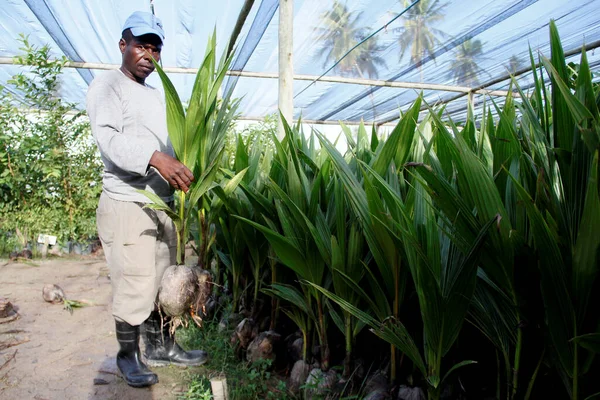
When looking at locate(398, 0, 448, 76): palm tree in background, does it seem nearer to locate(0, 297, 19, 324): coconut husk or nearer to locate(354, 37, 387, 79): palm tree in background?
locate(354, 37, 387, 79): palm tree in background

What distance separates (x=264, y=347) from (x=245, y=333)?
0.19 m

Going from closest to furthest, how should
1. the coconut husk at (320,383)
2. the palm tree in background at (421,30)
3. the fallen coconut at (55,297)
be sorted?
the coconut husk at (320,383) < the fallen coconut at (55,297) < the palm tree in background at (421,30)

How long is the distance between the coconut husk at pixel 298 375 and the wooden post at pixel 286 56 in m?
1.54

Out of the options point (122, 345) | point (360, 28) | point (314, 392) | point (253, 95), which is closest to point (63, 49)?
point (253, 95)

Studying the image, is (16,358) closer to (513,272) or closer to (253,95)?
(513,272)

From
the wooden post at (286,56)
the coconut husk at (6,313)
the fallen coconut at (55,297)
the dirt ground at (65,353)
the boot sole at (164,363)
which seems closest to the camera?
the dirt ground at (65,353)

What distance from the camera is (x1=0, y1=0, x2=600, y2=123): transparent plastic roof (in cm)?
482

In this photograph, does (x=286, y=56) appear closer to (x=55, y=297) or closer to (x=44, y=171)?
(x=55, y=297)

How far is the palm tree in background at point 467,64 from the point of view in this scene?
231 inches

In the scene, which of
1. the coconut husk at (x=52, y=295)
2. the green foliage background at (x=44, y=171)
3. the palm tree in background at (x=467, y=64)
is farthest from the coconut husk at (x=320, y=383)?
the palm tree in background at (x=467, y=64)

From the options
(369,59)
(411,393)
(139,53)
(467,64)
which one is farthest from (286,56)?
(467,64)

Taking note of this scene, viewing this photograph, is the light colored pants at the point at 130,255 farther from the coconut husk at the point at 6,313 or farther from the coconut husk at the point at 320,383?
the coconut husk at the point at 6,313

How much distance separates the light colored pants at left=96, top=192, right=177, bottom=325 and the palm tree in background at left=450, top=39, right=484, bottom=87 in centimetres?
517

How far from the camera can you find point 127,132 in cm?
193
